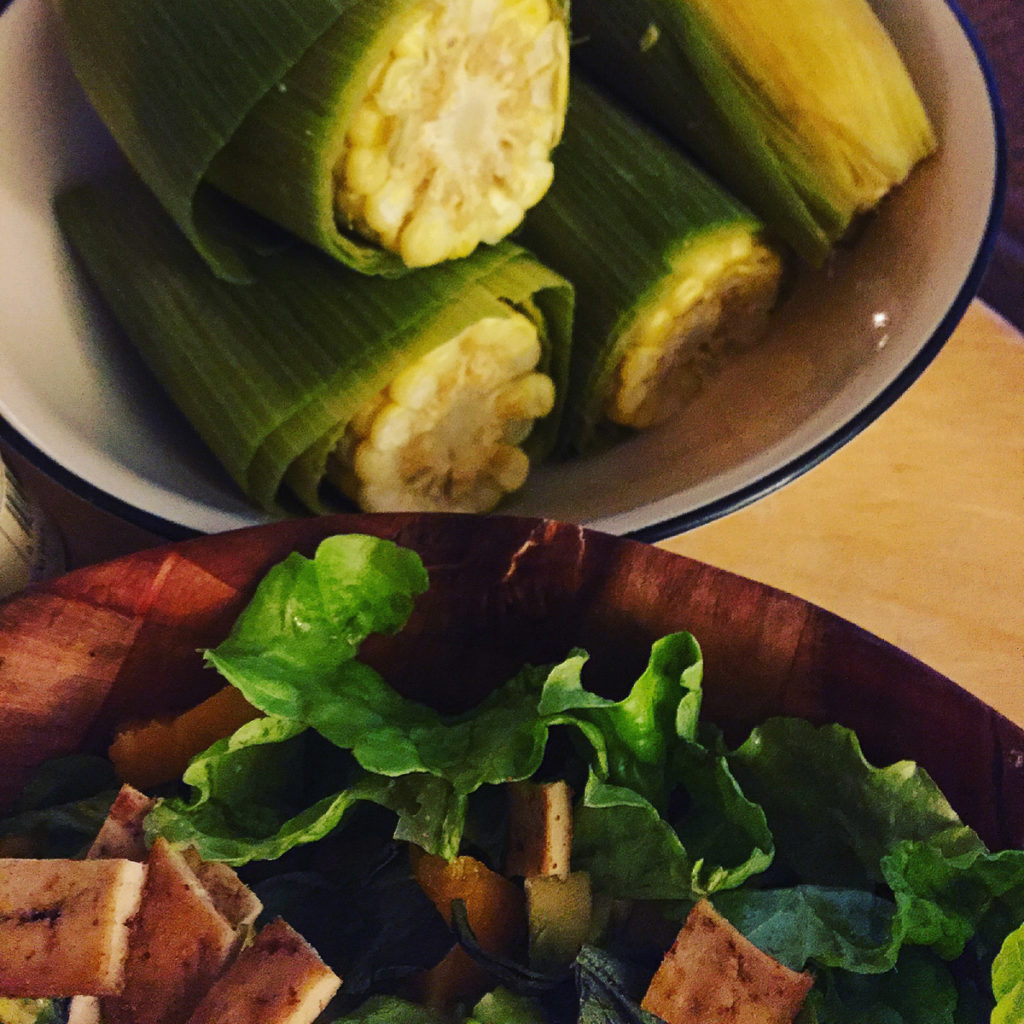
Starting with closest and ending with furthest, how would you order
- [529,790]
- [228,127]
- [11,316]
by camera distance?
[529,790] → [228,127] → [11,316]

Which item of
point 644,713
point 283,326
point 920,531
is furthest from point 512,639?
point 920,531

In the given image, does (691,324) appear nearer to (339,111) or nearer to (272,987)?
(339,111)

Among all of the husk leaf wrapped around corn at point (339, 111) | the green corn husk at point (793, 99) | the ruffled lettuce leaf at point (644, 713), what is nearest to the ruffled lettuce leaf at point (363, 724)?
the ruffled lettuce leaf at point (644, 713)

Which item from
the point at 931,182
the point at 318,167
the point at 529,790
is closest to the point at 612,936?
the point at 529,790

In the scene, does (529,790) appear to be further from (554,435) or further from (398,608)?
(554,435)

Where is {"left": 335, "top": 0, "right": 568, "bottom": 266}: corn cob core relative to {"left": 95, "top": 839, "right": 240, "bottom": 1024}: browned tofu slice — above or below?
above

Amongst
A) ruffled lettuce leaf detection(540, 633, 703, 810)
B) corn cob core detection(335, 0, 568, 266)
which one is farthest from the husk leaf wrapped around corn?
ruffled lettuce leaf detection(540, 633, 703, 810)

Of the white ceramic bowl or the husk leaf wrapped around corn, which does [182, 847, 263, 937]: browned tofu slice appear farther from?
the husk leaf wrapped around corn
